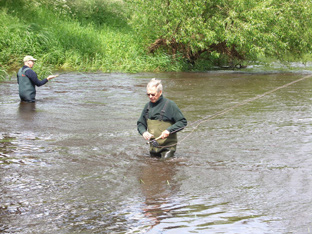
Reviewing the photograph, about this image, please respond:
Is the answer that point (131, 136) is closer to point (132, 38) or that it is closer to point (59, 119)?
point (59, 119)

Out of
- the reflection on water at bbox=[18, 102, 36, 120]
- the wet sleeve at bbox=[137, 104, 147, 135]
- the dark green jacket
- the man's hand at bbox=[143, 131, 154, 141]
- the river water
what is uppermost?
the dark green jacket

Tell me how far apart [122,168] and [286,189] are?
2.21 metres

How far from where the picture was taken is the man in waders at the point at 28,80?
12297mm

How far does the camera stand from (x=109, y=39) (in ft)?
88.7

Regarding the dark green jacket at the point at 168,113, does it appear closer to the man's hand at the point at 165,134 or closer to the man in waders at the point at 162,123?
the man in waders at the point at 162,123

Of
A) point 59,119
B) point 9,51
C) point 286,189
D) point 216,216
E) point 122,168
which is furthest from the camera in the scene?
point 9,51

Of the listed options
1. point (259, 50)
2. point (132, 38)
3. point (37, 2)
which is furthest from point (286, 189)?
point (37, 2)

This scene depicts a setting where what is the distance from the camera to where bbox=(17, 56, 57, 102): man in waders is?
12297 mm

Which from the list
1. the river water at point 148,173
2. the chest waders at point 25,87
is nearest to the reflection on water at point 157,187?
the river water at point 148,173

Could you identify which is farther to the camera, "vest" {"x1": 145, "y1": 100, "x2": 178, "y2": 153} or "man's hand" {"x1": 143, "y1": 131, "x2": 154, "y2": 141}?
"vest" {"x1": 145, "y1": 100, "x2": 178, "y2": 153}

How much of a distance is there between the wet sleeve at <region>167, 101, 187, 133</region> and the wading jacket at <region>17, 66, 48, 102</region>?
625cm

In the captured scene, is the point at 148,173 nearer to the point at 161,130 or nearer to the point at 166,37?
the point at 161,130

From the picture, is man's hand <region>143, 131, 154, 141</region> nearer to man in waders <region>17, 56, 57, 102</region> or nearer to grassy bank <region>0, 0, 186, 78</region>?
man in waders <region>17, 56, 57, 102</region>

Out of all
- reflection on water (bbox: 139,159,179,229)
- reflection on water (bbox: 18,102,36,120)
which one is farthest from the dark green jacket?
reflection on water (bbox: 18,102,36,120)
